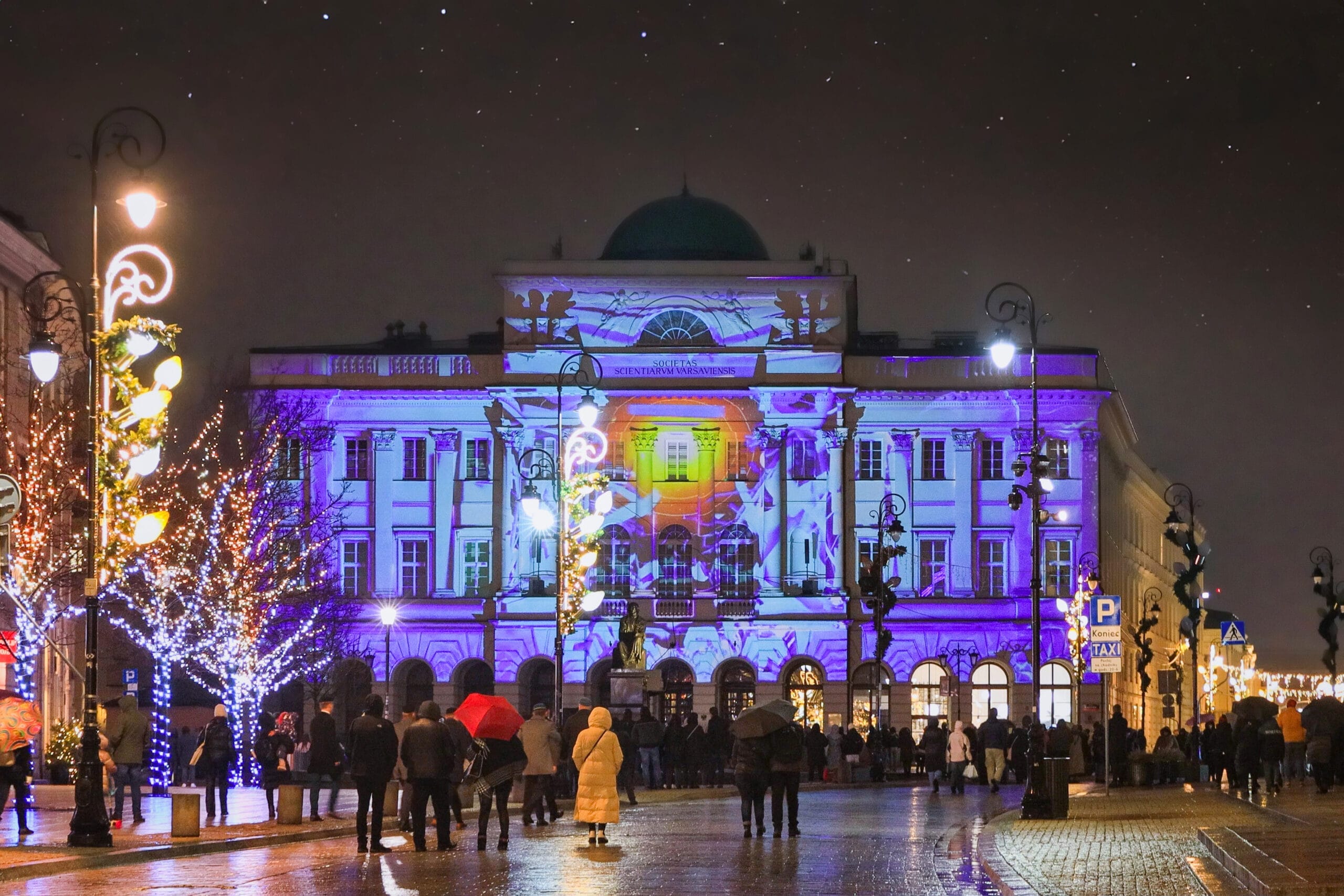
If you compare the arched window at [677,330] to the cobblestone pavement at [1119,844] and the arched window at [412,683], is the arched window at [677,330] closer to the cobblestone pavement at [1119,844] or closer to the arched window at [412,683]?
the arched window at [412,683]

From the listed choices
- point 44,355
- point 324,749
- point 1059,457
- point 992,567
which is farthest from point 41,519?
point 1059,457

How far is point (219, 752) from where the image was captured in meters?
31.8

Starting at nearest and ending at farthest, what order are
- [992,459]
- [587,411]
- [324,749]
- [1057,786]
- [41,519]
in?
[324,749], [1057,786], [587,411], [41,519], [992,459]

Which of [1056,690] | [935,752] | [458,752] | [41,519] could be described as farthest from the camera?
[1056,690]

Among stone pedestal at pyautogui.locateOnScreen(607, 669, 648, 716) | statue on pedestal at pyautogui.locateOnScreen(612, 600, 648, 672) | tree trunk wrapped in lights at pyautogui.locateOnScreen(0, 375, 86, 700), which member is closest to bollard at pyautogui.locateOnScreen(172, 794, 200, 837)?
tree trunk wrapped in lights at pyautogui.locateOnScreen(0, 375, 86, 700)

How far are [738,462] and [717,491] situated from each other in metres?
1.26

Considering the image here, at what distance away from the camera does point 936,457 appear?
82.1 metres

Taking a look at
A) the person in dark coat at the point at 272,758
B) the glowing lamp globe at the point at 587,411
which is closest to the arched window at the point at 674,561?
the glowing lamp globe at the point at 587,411

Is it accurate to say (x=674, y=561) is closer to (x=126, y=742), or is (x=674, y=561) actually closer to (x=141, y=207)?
(x=126, y=742)

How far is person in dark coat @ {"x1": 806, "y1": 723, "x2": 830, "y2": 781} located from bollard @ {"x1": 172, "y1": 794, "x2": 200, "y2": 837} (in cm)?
2402

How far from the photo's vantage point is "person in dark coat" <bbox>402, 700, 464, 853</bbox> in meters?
23.6

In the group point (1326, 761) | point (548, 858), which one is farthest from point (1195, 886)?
point (1326, 761)

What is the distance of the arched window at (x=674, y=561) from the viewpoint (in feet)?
267

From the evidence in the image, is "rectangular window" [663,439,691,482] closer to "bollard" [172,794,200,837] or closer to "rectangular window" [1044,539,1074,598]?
"rectangular window" [1044,539,1074,598]
